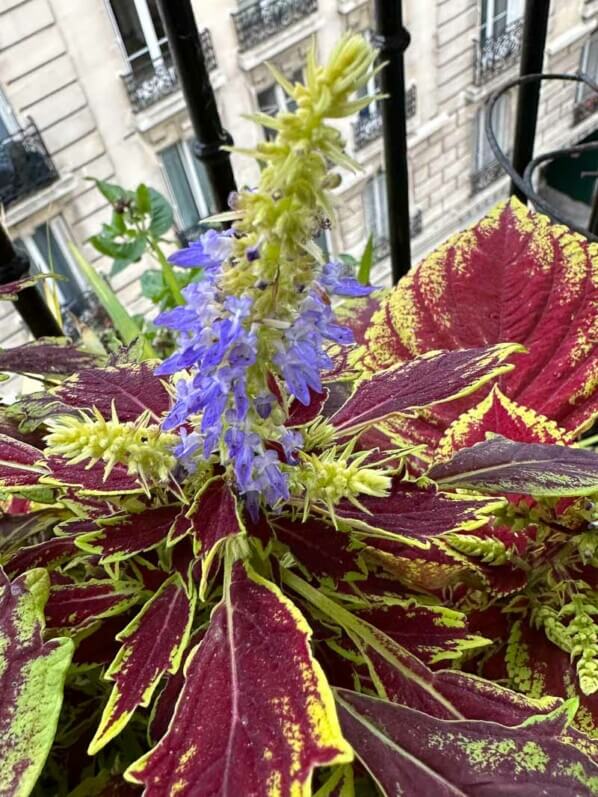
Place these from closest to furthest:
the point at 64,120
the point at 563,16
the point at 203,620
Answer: the point at 203,620, the point at 64,120, the point at 563,16

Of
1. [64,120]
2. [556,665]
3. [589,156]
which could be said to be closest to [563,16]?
[589,156]

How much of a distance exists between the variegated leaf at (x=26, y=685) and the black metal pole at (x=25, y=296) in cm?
39

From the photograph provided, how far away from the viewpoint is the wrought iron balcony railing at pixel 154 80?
1.97 m

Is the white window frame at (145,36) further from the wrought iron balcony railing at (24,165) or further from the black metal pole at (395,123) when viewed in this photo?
the black metal pole at (395,123)

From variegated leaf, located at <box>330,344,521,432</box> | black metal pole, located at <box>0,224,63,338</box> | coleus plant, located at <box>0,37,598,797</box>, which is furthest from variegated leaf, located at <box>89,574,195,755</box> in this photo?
black metal pole, located at <box>0,224,63,338</box>

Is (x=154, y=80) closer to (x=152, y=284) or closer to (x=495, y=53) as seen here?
(x=495, y=53)

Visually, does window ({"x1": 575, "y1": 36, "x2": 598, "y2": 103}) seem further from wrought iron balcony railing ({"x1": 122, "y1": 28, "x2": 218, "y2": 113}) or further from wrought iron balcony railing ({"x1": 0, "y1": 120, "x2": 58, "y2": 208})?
wrought iron balcony railing ({"x1": 0, "y1": 120, "x2": 58, "y2": 208})

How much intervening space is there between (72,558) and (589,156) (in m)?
2.99

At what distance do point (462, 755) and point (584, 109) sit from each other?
2933 millimetres

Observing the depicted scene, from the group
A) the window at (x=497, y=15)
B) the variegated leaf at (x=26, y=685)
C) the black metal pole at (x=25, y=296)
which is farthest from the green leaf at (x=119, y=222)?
the window at (x=497, y=15)

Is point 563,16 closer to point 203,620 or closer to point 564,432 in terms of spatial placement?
point 564,432

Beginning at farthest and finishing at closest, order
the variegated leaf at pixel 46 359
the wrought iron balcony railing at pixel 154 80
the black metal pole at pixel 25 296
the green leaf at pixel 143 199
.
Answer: the wrought iron balcony railing at pixel 154 80 → the green leaf at pixel 143 199 → the black metal pole at pixel 25 296 → the variegated leaf at pixel 46 359

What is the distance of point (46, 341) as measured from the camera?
58cm

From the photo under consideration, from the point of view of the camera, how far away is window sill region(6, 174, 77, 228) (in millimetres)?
1998
